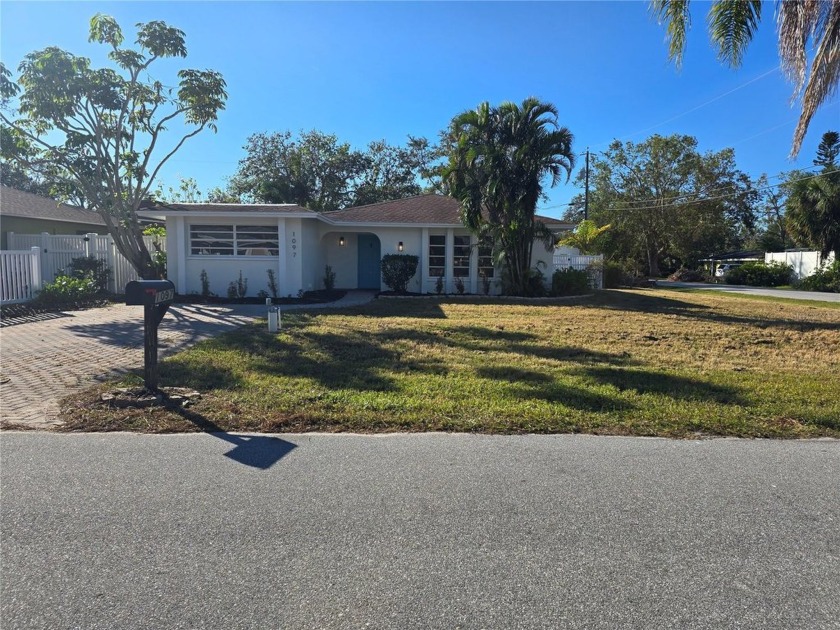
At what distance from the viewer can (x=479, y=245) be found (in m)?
18.6

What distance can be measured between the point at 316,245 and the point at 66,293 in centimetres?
788

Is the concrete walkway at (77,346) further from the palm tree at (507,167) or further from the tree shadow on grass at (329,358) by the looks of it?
the palm tree at (507,167)

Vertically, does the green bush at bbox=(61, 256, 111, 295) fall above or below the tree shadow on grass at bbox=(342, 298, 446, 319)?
above

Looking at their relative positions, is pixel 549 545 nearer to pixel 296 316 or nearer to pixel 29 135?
pixel 296 316

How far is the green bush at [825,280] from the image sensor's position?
1121 inches

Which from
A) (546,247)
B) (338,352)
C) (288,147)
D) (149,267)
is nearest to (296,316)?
(338,352)

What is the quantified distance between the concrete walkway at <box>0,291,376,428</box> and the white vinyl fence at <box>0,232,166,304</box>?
165cm

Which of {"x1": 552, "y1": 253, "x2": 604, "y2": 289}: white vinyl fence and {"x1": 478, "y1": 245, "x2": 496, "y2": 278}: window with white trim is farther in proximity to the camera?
{"x1": 552, "y1": 253, "x2": 604, "y2": 289}: white vinyl fence

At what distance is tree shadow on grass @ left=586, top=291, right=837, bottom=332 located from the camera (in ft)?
42.8

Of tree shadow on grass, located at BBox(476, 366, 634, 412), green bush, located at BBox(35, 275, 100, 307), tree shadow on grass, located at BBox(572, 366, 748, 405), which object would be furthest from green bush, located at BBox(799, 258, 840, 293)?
green bush, located at BBox(35, 275, 100, 307)

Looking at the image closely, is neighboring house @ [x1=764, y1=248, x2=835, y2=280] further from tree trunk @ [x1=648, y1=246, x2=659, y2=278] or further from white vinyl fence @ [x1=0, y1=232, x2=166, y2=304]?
white vinyl fence @ [x1=0, y1=232, x2=166, y2=304]

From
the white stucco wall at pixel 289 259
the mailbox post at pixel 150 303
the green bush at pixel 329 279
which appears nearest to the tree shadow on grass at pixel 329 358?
the mailbox post at pixel 150 303

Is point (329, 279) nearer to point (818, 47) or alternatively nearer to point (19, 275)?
point (19, 275)

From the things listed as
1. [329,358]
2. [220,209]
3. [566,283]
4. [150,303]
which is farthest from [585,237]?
[150,303]
